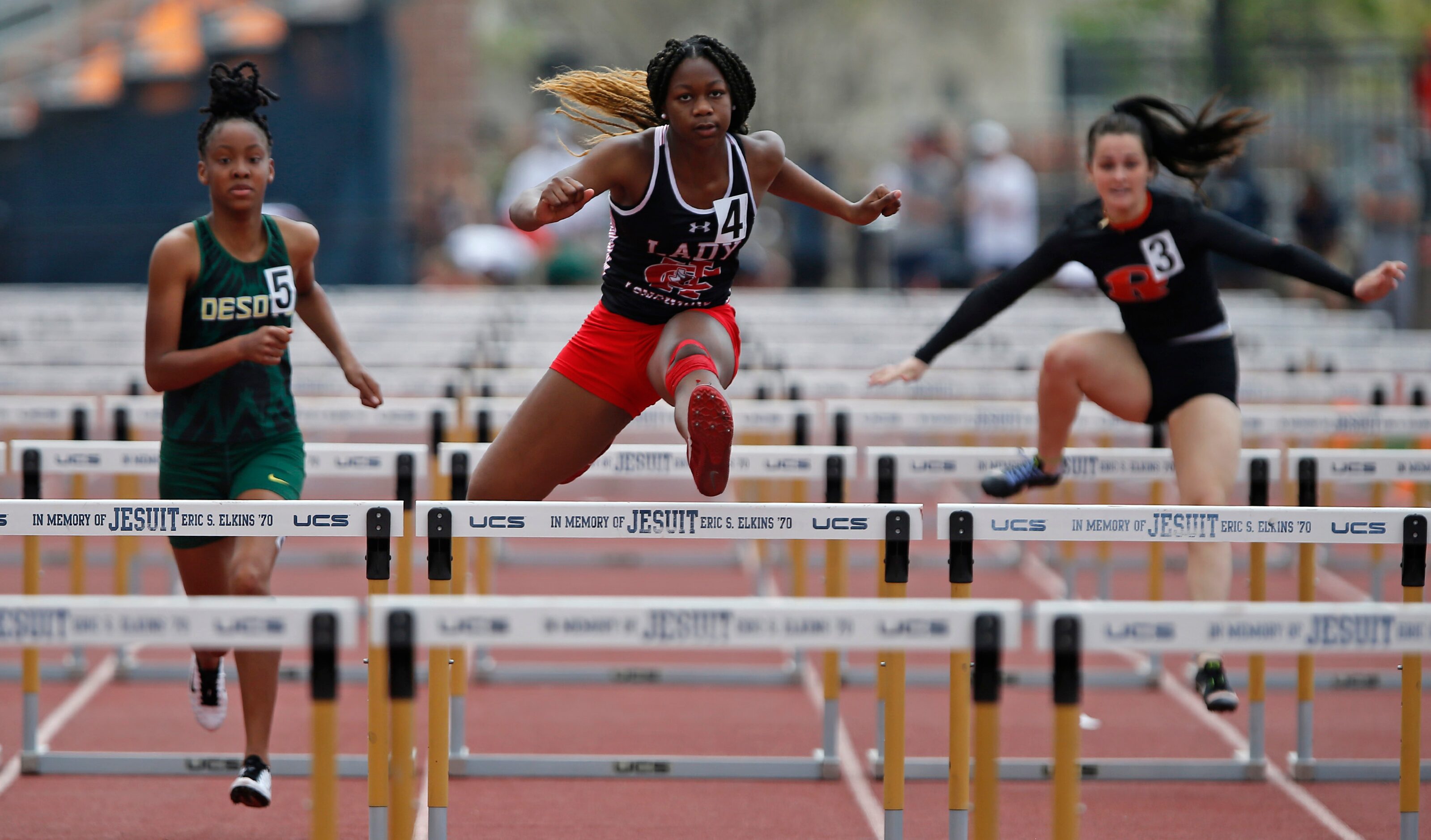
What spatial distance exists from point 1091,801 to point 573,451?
223 centimetres

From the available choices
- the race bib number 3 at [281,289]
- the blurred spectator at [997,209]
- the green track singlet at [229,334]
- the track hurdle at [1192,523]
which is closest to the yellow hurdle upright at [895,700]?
the track hurdle at [1192,523]

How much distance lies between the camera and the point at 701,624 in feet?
11.7

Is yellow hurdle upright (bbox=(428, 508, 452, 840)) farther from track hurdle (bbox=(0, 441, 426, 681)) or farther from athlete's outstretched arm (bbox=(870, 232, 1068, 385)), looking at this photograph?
athlete's outstretched arm (bbox=(870, 232, 1068, 385))

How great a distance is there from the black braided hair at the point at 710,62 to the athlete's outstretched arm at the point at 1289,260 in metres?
1.73

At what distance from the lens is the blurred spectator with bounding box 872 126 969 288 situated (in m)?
16.9

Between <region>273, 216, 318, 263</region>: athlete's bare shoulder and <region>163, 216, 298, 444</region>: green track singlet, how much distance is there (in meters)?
0.06

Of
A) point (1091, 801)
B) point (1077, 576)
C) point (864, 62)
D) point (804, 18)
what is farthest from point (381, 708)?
point (864, 62)

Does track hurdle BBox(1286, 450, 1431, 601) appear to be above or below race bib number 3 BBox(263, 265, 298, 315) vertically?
below

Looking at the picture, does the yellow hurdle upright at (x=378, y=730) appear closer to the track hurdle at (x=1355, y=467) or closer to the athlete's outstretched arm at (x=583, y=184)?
the athlete's outstretched arm at (x=583, y=184)

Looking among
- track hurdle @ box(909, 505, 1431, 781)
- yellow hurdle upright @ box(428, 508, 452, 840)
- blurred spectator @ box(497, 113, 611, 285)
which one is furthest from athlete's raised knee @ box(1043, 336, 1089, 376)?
blurred spectator @ box(497, 113, 611, 285)

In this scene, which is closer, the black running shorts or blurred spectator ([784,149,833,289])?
the black running shorts

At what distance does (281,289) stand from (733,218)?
1.43 m

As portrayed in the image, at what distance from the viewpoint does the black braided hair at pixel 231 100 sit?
4918mm

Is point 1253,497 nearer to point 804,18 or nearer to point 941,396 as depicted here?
point 941,396
